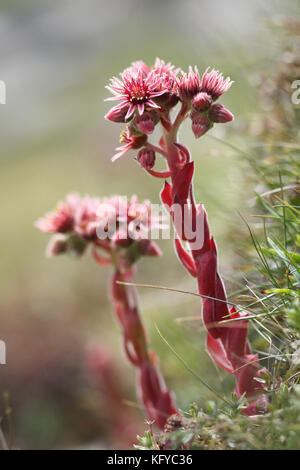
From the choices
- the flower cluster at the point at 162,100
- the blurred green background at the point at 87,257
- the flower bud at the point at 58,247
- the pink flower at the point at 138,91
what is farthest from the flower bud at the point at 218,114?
the flower bud at the point at 58,247

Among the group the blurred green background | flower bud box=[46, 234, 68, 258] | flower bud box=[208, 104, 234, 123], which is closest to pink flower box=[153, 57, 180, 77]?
flower bud box=[208, 104, 234, 123]

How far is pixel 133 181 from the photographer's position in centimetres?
555

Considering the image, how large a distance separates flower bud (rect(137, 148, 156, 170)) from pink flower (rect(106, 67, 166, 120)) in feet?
0.29

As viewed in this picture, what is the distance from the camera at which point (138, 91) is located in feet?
3.84

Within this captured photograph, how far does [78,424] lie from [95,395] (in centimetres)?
19

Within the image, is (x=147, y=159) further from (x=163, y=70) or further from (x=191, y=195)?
(x=163, y=70)

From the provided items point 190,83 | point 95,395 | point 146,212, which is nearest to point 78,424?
point 95,395

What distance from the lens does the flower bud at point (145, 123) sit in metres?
1.12

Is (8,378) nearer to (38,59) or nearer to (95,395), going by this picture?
(95,395)

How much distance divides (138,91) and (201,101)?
15cm

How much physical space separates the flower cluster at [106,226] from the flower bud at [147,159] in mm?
371

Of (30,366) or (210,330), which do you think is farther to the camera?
(30,366)

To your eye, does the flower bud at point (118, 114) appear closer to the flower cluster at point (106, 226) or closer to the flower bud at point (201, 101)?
the flower bud at point (201, 101)
